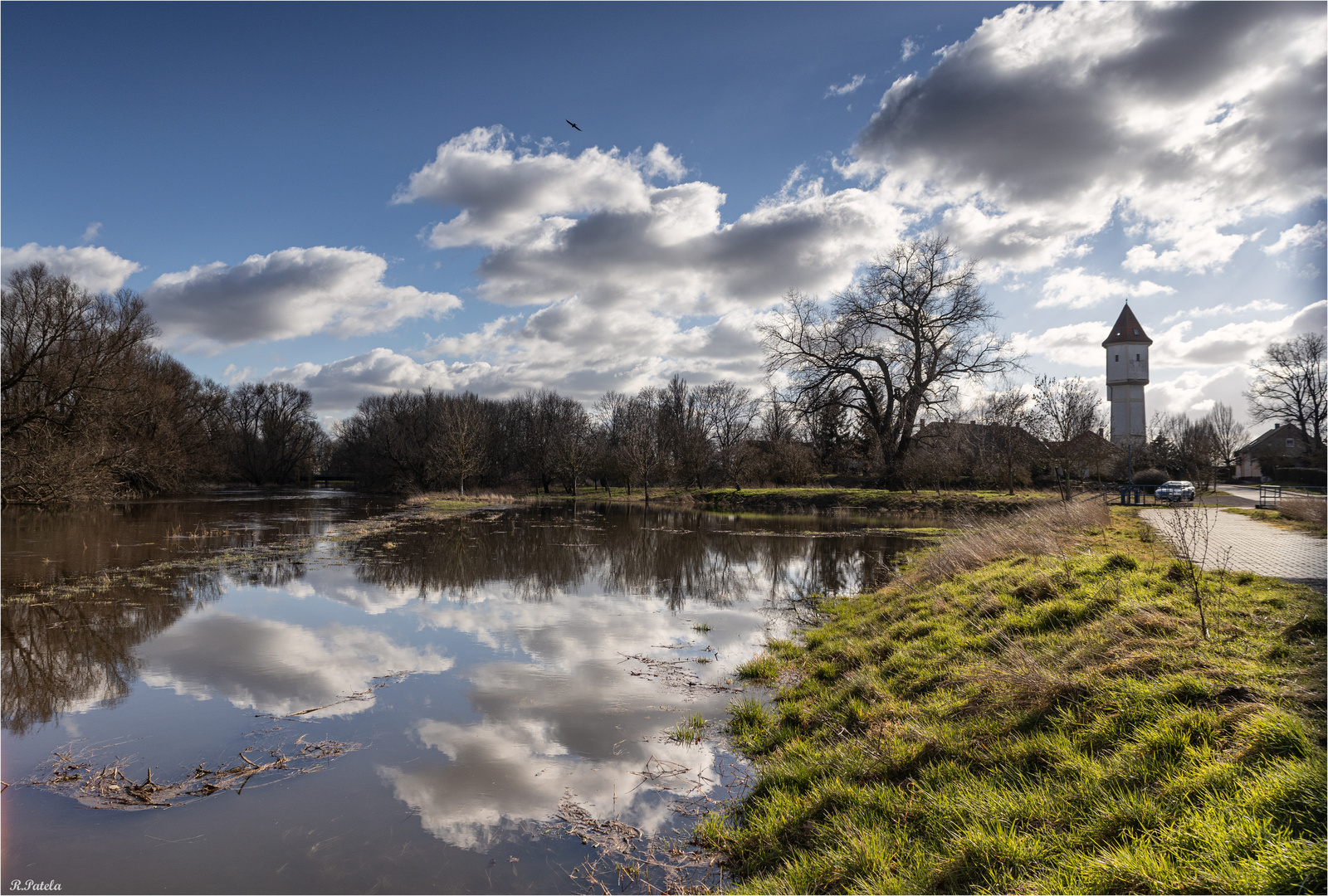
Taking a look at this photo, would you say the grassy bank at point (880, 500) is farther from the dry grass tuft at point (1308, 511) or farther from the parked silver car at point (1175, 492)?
the dry grass tuft at point (1308, 511)

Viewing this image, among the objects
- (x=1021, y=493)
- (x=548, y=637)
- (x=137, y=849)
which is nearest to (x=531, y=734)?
(x=137, y=849)

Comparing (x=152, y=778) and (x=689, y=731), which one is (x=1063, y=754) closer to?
(x=689, y=731)

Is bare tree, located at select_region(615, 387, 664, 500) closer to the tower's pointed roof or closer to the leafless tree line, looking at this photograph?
the leafless tree line

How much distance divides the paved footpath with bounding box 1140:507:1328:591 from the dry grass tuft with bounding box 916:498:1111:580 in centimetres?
174

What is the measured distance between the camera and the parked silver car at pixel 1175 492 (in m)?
30.4

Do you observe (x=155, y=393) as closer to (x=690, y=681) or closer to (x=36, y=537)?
(x=36, y=537)

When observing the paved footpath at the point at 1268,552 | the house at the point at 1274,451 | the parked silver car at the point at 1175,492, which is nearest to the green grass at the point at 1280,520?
the paved footpath at the point at 1268,552

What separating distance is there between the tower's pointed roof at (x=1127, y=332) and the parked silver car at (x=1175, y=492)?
39454 mm

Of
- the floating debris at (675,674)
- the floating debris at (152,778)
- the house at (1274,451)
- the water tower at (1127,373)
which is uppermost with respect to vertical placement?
the water tower at (1127,373)

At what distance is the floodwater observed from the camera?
424cm

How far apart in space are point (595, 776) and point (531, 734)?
3.62 feet

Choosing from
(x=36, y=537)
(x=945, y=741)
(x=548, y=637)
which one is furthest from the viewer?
(x=36, y=537)

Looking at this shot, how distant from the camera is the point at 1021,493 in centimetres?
3450

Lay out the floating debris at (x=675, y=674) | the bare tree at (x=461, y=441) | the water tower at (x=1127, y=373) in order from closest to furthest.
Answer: the floating debris at (x=675, y=674) < the bare tree at (x=461, y=441) < the water tower at (x=1127, y=373)
